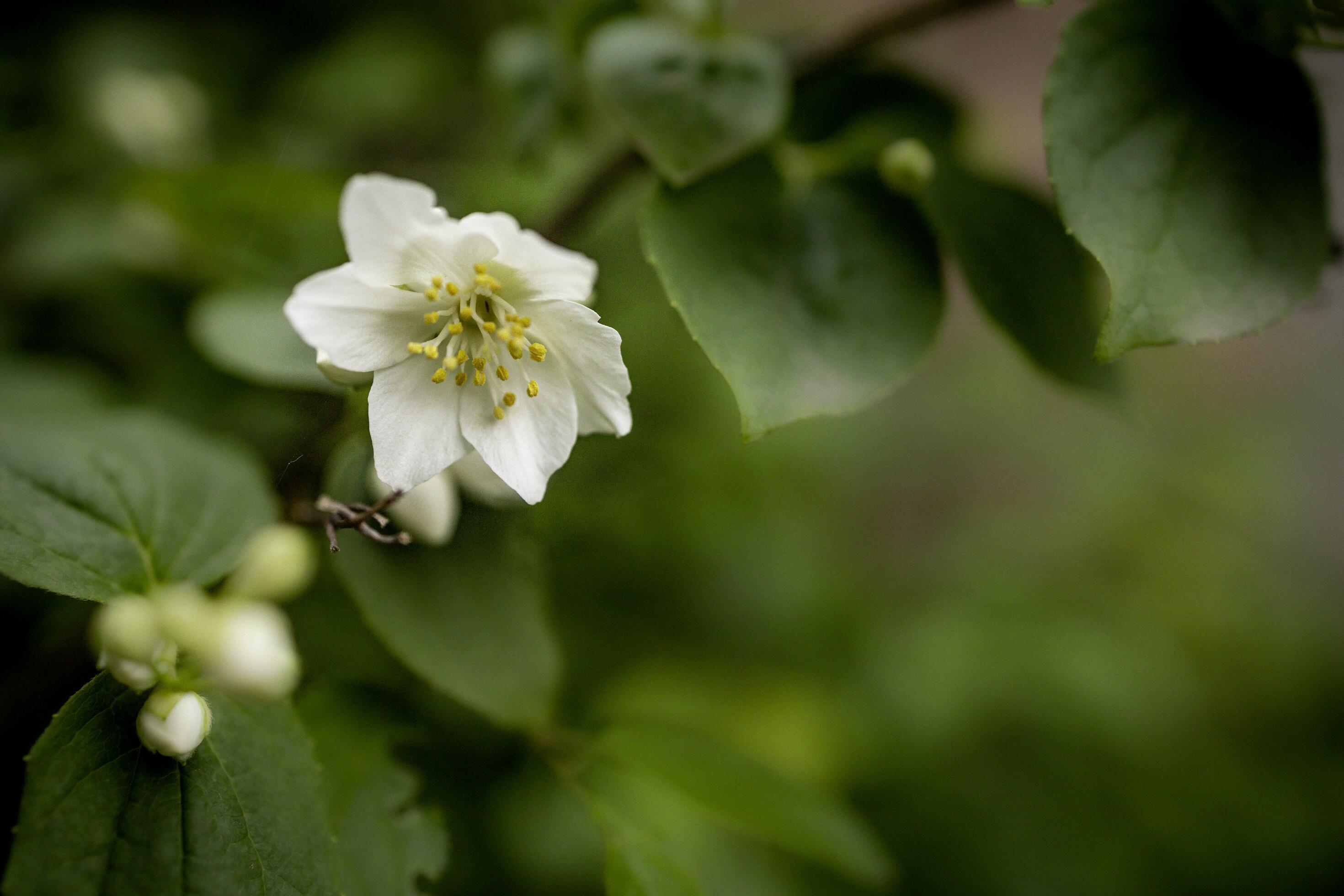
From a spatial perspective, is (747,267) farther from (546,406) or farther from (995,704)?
(995,704)

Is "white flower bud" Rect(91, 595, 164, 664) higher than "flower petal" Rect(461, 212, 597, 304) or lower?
lower

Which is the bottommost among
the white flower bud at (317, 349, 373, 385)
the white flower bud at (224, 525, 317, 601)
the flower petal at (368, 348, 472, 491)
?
the white flower bud at (224, 525, 317, 601)

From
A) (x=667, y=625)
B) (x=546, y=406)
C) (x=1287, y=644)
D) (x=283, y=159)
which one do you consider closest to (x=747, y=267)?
(x=546, y=406)

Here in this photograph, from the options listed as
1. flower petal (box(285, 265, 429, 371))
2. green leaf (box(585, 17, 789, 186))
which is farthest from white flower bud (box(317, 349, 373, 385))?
green leaf (box(585, 17, 789, 186))

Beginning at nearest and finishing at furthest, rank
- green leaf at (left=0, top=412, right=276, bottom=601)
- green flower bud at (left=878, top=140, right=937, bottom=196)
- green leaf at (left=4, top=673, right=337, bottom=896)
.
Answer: green leaf at (left=4, top=673, right=337, bottom=896) < green leaf at (left=0, top=412, right=276, bottom=601) < green flower bud at (left=878, top=140, right=937, bottom=196)

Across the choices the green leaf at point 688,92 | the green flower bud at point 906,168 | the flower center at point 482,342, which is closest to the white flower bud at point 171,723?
the flower center at point 482,342

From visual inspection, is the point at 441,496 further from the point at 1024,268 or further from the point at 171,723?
the point at 1024,268

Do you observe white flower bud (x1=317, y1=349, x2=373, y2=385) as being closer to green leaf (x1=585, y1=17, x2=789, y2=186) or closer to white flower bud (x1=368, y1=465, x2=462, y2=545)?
white flower bud (x1=368, y1=465, x2=462, y2=545)
